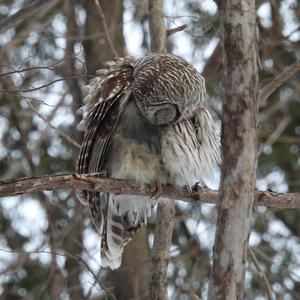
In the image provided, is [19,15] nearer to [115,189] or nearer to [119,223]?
[115,189]

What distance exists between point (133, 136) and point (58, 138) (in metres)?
3.09

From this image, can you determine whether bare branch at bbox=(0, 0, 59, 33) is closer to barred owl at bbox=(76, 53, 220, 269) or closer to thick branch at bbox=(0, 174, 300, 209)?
barred owl at bbox=(76, 53, 220, 269)

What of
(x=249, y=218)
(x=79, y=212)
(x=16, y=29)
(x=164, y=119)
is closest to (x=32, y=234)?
(x=79, y=212)

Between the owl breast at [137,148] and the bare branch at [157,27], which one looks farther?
the bare branch at [157,27]

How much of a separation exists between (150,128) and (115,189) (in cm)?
72

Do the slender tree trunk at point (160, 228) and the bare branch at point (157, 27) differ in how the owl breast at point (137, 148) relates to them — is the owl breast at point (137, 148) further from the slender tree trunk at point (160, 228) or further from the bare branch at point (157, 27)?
the bare branch at point (157, 27)

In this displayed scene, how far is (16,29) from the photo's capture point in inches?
289

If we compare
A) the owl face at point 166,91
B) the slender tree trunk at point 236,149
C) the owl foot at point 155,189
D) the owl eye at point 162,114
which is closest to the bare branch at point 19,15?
the owl face at point 166,91

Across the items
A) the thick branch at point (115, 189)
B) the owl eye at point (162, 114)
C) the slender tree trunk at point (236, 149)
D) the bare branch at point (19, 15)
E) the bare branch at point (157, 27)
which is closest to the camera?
the slender tree trunk at point (236, 149)

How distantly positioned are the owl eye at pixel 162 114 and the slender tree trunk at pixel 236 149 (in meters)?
1.84

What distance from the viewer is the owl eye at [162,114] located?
4.50 metres

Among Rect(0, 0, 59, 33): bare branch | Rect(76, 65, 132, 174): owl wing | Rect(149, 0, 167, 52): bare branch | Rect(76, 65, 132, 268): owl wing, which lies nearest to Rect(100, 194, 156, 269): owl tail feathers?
Rect(76, 65, 132, 268): owl wing

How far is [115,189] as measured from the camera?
158 inches

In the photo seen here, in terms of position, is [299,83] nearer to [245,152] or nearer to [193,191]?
[193,191]
